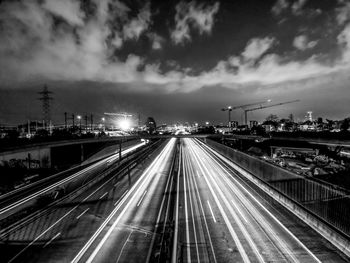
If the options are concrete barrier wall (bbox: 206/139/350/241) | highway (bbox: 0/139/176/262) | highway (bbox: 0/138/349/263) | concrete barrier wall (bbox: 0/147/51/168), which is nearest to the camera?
highway (bbox: 0/138/349/263)

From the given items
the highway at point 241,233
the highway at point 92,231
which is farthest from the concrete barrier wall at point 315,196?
the highway at point 92,231

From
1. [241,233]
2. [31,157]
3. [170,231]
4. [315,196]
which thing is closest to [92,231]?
[170,231]

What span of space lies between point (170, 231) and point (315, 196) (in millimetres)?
10580

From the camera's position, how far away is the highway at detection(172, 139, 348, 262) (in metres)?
11.4

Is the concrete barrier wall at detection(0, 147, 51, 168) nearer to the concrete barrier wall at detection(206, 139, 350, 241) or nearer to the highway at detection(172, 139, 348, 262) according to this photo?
the highway at detection(172, 139, 348, 262)

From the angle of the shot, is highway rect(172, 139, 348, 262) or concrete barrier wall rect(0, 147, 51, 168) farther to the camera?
concrete barrier wall rect(0, 147, 51, 168)

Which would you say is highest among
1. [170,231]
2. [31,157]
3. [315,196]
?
[315,196]

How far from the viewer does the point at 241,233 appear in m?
13.8

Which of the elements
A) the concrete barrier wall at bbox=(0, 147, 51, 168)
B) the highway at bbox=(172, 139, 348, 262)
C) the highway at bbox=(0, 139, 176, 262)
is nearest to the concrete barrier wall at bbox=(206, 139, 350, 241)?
the highway at bbox=(172, 139, 348, 262)

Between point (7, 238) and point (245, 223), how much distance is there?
17881mm

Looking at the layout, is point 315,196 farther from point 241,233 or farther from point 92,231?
point 92,231

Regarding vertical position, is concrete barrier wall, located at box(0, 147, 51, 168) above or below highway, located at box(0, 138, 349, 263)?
above

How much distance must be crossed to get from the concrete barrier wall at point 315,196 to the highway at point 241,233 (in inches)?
50.9

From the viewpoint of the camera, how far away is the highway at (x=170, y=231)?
38.3 feet
